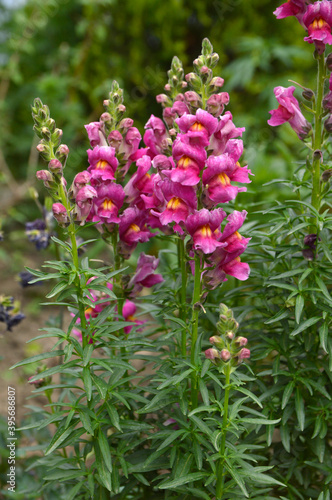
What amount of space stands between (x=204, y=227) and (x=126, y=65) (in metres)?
4.82

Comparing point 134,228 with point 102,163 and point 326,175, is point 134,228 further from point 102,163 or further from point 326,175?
point 326,175

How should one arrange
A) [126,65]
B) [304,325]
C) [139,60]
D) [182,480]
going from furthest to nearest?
[126,65]
[139,60]
[304,325]
[182,480]

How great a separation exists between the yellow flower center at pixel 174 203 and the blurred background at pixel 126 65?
366 cm

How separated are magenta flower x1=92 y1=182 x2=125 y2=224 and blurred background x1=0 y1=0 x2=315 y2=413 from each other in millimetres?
3421

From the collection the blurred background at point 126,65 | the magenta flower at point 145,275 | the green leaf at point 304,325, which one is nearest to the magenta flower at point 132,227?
the magenta flower at point 145,275

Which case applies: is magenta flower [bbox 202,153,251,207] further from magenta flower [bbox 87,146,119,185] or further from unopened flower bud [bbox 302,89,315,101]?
unopened flower bud [bbox 302,89,315,101]

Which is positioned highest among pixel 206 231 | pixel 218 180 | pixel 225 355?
pixel 218 180

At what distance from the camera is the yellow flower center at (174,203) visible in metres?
1.69

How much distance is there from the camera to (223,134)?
5.64ft

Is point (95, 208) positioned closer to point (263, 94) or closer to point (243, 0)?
point (263, 94)

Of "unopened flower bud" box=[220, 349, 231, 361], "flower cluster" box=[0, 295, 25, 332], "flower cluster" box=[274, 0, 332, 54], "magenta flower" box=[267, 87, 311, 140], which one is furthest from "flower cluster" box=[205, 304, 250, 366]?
"flower cluster" box=[0, 295, 25, 332]

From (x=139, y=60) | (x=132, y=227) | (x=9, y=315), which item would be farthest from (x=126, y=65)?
(x=132, y=227)

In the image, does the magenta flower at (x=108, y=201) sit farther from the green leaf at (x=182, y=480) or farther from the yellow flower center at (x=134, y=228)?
the green leaf at (x=182, y=480)

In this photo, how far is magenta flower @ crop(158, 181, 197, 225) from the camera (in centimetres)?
167
